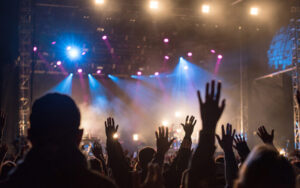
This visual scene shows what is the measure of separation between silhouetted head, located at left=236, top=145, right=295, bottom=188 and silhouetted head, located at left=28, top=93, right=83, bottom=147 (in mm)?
874

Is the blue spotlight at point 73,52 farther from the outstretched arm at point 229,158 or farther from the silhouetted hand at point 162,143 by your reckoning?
the outstretched arm at point 229,158

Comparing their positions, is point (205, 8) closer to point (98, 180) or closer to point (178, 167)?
point (178, 167)

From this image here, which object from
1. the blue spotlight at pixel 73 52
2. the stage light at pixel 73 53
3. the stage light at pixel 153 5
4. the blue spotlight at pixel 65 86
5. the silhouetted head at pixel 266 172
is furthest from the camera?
the blue spotlight at pixel 65 86

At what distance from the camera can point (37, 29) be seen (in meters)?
16.5

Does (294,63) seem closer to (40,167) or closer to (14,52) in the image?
(14,52)

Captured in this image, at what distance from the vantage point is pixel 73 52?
706 inches

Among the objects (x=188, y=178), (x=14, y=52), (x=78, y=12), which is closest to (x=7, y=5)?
(x=14, y=52)

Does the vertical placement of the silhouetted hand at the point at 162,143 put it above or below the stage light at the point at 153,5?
below

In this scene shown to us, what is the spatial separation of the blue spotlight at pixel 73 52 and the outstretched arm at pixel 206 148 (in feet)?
53.7

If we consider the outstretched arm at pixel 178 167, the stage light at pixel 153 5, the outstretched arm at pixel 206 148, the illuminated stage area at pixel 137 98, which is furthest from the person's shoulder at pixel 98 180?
the illuminated stage area at pixel 137 98

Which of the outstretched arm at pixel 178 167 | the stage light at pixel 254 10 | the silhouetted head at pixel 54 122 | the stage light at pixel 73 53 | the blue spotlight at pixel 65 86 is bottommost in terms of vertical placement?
the outstretched arm at pixel 178 167

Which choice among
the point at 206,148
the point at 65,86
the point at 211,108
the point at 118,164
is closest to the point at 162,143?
the point at 118,164

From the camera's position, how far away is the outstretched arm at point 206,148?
1.97m

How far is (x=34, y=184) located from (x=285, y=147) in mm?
17795
